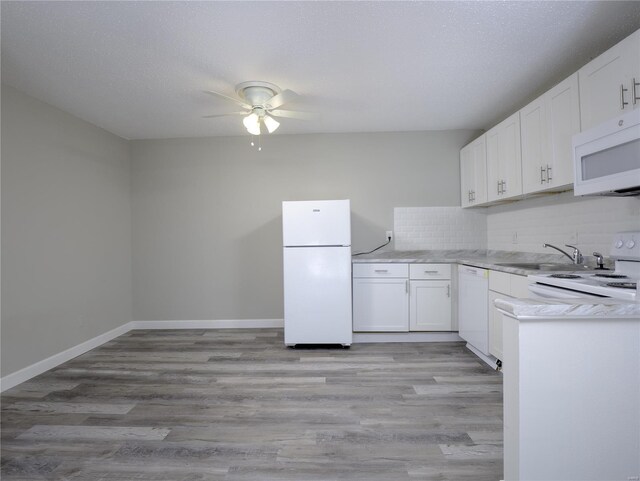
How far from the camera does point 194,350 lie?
3.36 m

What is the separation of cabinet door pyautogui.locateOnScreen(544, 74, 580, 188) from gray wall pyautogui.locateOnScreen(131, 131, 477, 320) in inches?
63.7

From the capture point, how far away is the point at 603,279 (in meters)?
1.75

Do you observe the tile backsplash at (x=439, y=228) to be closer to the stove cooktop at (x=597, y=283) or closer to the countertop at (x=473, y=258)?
the countertop at (x=473, y=258)

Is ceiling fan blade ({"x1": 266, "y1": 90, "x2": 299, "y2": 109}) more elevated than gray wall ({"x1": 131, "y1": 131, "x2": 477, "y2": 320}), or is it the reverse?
ceiling fan blade ({"x1": 266, "y1": 90, "x2": 299, "y2": 109})

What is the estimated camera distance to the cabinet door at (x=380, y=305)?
3486 millimetres

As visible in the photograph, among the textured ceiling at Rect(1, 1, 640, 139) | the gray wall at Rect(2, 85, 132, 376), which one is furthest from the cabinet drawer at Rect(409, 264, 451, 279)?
the gray wall at Rect(2, 85, 132, 376)

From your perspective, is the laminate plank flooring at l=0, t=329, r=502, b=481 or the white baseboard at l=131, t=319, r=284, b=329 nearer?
the laminate plank flooring at l=0, t=329, r=502, b=481

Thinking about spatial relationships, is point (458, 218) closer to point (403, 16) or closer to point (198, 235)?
point (403, 16)

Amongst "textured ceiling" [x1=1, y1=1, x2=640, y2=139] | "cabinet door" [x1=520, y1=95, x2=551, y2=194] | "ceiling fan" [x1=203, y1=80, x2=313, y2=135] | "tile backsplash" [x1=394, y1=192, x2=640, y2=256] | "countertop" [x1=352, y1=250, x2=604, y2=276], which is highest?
"textured ceiling" [x1=1, y1=1, x2=640, y2=139]

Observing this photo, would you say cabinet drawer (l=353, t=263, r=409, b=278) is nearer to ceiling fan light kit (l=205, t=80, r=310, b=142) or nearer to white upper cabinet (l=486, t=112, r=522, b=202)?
white upper cabinet (l=486, t=112, r=522, b=202)

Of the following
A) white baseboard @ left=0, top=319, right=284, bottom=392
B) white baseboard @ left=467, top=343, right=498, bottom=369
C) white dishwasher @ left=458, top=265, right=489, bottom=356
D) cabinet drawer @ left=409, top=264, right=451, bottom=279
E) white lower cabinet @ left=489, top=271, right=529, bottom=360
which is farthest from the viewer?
cabinet drawer @ left=409, top=264, right=451, bottom=279

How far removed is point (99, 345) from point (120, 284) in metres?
0.73

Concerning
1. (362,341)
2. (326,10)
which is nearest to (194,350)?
(362,341)

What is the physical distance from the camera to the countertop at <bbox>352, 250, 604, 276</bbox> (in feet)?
8.84
